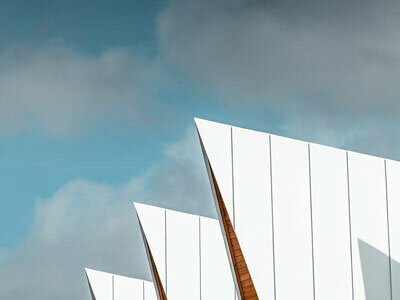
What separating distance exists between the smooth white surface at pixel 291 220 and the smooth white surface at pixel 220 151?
69 centimetres

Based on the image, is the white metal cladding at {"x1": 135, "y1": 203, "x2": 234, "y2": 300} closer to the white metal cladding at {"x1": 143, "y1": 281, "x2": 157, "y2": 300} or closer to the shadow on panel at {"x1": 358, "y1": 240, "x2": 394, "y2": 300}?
the white metal cladding at {"x1": 143, "y1": 281, "x2": 157, "y2": 300}

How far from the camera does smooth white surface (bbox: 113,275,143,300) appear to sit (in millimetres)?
Answer: 25934

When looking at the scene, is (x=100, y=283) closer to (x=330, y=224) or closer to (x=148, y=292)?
(x=148, y=292)

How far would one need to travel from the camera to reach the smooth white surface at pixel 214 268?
18891 millimetres

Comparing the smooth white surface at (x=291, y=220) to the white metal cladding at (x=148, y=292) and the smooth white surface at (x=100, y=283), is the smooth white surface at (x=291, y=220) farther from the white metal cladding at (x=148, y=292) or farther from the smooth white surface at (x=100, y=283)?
the smooth white surface at (x=100, y=283)

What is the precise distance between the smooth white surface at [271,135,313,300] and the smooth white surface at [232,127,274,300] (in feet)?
0.40

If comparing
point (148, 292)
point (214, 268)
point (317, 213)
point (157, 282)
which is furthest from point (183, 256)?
point (317, 213)

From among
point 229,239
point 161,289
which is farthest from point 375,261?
point 161,289

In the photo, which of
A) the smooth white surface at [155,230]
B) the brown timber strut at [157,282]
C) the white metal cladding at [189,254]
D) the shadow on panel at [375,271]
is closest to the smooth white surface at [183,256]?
the white metal cladding at [189,254]

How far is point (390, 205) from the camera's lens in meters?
11.9

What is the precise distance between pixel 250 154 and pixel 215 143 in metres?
0.57

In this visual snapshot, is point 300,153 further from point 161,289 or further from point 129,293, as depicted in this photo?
point 129,293

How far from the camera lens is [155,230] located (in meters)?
19.3

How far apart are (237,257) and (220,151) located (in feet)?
6.15
